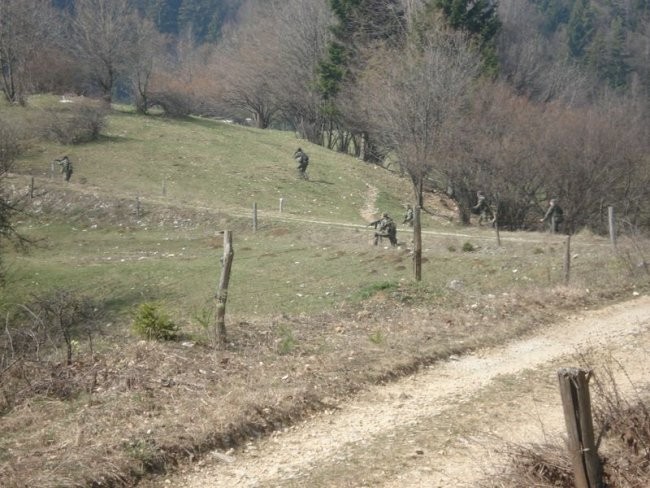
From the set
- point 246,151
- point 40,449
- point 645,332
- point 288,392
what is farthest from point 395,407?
point 246,151

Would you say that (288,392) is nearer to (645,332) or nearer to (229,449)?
(229,449)

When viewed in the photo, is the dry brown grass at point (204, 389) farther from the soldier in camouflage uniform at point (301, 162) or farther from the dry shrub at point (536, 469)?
the soldier in camouflage uniform at point (301, 162)

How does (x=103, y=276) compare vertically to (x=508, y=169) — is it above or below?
below

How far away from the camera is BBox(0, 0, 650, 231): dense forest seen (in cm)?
3584

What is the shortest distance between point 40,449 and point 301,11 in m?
61.0

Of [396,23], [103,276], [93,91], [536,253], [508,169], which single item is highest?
[396,23]

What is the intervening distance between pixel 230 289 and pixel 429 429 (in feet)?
54.1

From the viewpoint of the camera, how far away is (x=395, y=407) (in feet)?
26.7

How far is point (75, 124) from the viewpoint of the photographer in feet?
160

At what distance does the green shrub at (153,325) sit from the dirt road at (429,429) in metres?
2.99

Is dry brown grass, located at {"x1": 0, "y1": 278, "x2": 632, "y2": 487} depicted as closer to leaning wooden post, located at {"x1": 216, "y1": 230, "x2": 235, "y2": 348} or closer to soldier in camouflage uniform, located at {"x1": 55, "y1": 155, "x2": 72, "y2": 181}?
leaning wooden post, located at {"x1": 216, "y1": 230, "x2": 235, "y2": 348}

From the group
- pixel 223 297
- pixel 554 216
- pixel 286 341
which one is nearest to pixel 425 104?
pixel 554 216

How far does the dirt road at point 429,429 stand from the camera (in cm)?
652

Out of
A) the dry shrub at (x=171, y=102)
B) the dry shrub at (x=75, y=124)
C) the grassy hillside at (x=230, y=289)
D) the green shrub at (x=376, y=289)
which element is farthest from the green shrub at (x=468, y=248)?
the dry shrub at (x=171, y=102)
